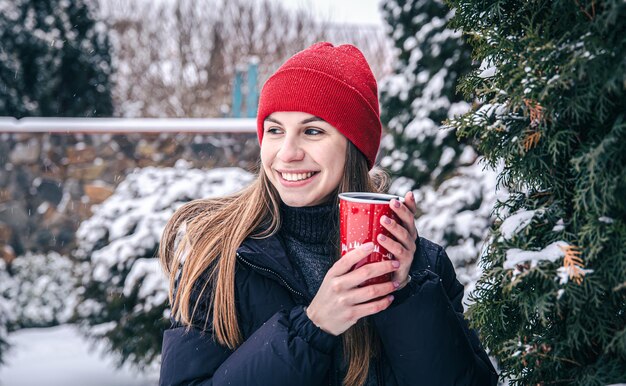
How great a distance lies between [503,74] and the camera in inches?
44.4


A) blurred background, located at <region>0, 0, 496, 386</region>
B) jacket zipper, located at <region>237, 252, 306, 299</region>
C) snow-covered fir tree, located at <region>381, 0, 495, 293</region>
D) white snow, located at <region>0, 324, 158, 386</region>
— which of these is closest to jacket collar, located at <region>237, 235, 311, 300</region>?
jacket zipper, located at <region>237, 252, 306, 299</region>

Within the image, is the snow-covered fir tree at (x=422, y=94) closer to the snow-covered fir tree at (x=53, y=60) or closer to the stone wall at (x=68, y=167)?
the stone wall at (x=68, y=167)

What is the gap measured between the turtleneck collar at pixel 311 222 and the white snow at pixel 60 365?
3217 mm

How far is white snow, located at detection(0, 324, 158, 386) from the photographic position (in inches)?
194

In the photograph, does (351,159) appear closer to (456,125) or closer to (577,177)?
(456,125)

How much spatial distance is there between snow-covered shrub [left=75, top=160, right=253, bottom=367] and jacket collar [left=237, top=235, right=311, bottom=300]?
103 inches

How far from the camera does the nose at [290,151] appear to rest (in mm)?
1559

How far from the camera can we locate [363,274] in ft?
4.09

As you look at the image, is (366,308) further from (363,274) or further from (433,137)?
(433,137)

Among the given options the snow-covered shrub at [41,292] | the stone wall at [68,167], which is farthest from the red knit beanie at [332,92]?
the snow-covered shrub at [41,292]

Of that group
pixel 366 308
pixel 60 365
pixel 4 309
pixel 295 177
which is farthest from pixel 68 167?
pixel 366 308

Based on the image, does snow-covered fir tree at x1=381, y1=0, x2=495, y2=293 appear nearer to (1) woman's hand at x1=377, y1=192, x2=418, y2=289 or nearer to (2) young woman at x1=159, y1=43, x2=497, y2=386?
(2) young woman at x1=159, y1=43, x2=497, y2=386

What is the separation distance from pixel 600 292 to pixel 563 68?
0.37 meters

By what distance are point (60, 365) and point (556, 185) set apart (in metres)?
5.23
